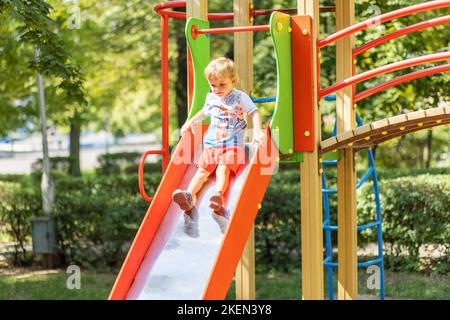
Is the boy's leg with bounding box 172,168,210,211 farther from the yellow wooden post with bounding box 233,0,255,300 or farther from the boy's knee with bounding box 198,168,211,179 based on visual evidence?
the yellow wooden post with bounding box 233,0,255,300

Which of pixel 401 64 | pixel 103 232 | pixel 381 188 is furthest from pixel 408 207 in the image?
pixel 401 64

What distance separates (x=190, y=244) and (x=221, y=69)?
122cm

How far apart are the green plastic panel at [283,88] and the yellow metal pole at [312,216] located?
17 centimetres

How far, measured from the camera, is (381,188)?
9.66 meters

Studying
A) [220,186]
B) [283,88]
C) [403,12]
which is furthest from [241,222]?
[403,12]

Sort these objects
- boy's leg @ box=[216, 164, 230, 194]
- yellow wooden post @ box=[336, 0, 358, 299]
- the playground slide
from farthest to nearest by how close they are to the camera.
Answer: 1. yellow wooden post @ box=[336, 0, 358, 299]
2. boy's leg @ box=[216, 164, 230, 194]
3. the playground slide

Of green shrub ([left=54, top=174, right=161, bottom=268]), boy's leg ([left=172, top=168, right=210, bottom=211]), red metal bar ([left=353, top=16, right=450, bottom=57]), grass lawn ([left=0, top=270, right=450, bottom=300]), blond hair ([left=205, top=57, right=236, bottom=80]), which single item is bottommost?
grass lawn ([left=0, top=270, right=450, bottom=300])

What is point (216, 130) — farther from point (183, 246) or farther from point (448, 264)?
point (448, 264)

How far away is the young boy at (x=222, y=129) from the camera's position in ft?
17.4

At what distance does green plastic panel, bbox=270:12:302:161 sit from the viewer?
5.07m

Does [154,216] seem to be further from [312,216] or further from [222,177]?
[312,216]

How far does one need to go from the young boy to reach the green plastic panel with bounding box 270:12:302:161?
18 cm

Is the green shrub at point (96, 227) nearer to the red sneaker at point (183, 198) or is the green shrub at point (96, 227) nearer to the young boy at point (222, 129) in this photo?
the young boy at point (222, 129)

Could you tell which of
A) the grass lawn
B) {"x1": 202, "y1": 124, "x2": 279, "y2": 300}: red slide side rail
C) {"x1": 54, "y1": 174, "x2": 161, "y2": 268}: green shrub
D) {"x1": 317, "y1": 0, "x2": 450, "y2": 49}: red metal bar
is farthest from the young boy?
{"x1": 54, "y1": 174, "x2": 161, "y2": 268}: green shrub
